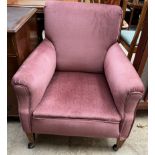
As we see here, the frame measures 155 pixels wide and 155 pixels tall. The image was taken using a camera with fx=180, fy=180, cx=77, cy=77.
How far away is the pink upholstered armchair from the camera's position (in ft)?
3.46

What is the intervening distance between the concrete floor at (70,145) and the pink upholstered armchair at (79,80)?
0.24 ft

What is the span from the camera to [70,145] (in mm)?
1344

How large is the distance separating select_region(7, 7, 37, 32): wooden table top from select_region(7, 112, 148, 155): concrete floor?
2.67ft

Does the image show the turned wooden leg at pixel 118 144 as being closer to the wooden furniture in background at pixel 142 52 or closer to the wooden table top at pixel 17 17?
the wooden furniture in background at pixel 142 52

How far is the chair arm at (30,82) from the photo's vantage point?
39.3 inches

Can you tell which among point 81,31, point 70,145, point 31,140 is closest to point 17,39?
point 81,31

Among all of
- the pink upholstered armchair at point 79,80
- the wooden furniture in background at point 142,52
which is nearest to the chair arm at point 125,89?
the pink upholstered armchair at point 79,80

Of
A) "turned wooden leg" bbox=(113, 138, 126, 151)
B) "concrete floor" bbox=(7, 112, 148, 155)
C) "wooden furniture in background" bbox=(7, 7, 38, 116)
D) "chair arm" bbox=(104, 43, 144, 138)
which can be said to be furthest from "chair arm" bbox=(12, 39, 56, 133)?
"turned wooden leg" bbox=(113, 138, 126, 151)

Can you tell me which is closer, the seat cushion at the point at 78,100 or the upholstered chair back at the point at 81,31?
the seat cushion at the point at 78,100

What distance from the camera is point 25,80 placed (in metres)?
0.99

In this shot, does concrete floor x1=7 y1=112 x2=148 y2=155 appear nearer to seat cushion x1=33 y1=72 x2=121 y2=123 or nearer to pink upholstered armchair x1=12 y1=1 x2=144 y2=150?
pink upholstered armchair x1=12 y1=1 x2=144 y2=150

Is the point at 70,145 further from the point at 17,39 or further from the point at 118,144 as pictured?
the point at 17,39
